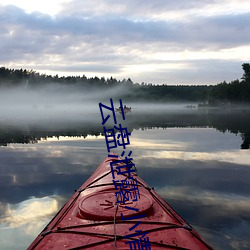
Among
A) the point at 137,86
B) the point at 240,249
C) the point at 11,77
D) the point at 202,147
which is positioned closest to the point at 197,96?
the point at 137,86

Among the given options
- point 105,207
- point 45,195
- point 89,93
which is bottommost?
point 45,195

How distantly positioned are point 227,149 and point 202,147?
162 cm

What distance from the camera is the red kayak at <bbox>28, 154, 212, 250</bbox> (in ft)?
15.3

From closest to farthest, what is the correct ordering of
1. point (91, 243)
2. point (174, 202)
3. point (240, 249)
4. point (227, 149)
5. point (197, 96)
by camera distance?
point (91, 243)
point (240, 249)
point (174, 202)
point (227, 149)
point (197, 96)

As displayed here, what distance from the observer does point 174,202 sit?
9305 mm

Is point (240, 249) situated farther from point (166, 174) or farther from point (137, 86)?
point (137, 86)

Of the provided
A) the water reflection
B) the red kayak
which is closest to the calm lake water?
the red kayak

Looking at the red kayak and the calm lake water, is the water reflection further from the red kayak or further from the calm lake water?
the red kayak

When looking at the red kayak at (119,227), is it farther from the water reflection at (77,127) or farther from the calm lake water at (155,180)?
the water reflection at (77,127)

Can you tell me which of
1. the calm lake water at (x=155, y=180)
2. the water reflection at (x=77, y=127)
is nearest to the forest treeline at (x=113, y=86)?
the water reflection at (x=77, y=127)

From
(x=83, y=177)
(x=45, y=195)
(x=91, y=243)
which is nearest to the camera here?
(x=91, y=243)

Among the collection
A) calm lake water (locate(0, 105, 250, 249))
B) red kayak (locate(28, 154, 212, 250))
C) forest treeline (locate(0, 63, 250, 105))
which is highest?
forest treeline (locate(0, 63, 250, 105))

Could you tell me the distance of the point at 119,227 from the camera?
16.8 feet

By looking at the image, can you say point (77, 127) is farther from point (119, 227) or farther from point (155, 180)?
point (119, 227)
